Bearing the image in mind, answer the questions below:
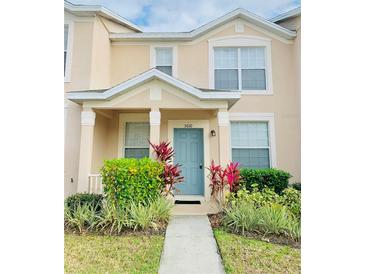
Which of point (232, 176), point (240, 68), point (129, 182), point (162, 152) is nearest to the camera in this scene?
point (129, 182)

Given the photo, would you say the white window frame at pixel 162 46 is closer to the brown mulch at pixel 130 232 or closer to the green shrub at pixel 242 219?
the green shrub at pixel 242 219

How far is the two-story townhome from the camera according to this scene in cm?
684

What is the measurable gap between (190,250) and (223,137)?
10.4 ft

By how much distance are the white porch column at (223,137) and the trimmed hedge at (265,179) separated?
97 centimetres

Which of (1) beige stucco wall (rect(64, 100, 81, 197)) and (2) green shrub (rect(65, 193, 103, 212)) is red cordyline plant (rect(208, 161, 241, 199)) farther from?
(1) beige stucco wall (rect(64, 100, 81, 197))

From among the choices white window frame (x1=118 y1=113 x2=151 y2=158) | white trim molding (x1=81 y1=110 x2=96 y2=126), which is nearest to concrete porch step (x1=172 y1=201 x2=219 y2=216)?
white window frame (x1=118 y1=113 x2=151 y2=158)

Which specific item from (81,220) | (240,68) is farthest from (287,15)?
(81,220)

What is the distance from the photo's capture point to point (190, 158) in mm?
7414

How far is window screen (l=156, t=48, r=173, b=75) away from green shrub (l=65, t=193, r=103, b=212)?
16.1 feet

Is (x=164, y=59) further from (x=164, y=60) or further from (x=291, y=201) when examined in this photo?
(x=291, y=201)

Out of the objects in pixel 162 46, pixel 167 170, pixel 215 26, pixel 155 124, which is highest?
pixel 215 26

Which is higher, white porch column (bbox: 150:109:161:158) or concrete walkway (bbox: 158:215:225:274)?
white porch column (bbox: 150:109:161:158)
